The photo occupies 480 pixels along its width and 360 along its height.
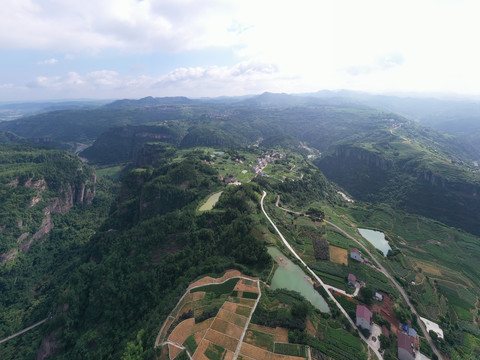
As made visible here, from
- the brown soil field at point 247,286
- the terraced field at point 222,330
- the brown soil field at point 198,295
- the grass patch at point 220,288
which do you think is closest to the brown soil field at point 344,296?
the terraced field at point 222,330

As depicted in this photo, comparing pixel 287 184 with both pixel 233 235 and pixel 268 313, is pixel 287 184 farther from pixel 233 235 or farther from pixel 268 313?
pixel 268 313

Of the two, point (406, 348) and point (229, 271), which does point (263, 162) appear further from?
point (406, 348)

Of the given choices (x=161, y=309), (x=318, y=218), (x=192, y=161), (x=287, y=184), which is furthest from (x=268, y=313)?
(x=192, y=161)

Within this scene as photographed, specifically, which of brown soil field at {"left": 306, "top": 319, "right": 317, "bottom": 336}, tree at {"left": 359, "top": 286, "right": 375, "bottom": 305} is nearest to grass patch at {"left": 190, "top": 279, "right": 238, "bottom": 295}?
brown soil field at {"left": 306, "top": 319, "right": 317, "bottom": 336}

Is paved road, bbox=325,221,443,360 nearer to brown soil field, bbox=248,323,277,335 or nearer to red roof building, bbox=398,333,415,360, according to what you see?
red roof building, bbox=398,333,415,360

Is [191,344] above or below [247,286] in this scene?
above

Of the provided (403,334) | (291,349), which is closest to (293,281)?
(291,349)

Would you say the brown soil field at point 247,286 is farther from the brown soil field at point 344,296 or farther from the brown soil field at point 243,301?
the brown soil field at point 344,296
